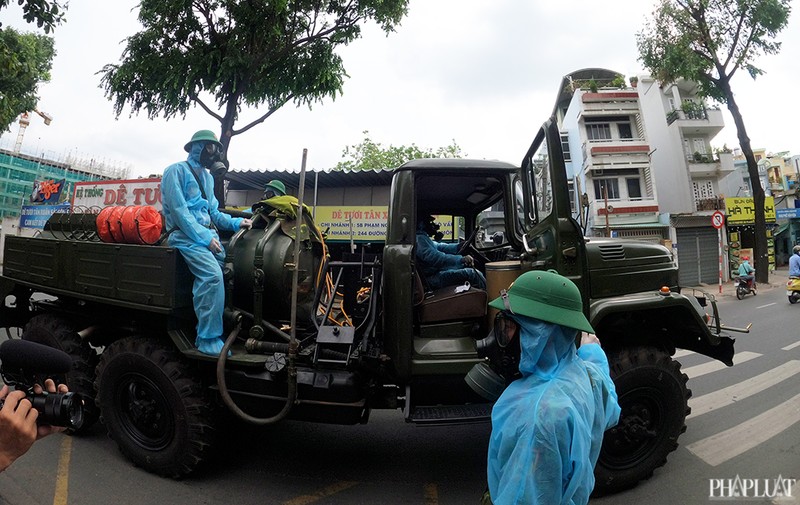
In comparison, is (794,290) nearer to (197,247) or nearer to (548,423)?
(548,423)

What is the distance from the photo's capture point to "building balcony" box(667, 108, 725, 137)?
79.8 ft

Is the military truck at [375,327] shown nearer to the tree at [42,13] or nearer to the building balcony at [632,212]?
the tree at [42,13]

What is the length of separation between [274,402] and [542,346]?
218 cm

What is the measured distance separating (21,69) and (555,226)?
8147 millimetres

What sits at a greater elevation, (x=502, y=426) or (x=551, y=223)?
(x=551, y=223)

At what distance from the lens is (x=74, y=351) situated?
3.73m

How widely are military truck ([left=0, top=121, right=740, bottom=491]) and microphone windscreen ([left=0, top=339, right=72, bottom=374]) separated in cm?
146

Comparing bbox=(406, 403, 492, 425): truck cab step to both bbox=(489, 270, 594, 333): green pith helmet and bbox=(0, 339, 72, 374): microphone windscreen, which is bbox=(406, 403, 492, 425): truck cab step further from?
bbox=(0, 339, 72, 374): microphone windscreen

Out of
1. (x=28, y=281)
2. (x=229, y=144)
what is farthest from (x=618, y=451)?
(x=229, y=144)

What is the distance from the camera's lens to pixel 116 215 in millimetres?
3295

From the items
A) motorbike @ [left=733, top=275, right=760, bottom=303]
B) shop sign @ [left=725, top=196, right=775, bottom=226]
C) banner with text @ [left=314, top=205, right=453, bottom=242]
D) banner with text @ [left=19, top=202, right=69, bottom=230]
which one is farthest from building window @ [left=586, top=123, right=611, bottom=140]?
banner with text @ [left=19, top=202, right=69, bottom=230]

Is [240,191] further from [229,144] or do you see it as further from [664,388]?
[664,388]

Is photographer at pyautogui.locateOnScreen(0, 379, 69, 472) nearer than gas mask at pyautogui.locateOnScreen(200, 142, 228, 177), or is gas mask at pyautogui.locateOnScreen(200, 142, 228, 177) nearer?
photographer at pyautogui.locateOnScreen(0, 379, 69, 472)

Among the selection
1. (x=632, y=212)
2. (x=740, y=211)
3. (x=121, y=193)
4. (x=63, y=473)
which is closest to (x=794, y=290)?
(x=632, y=212)
